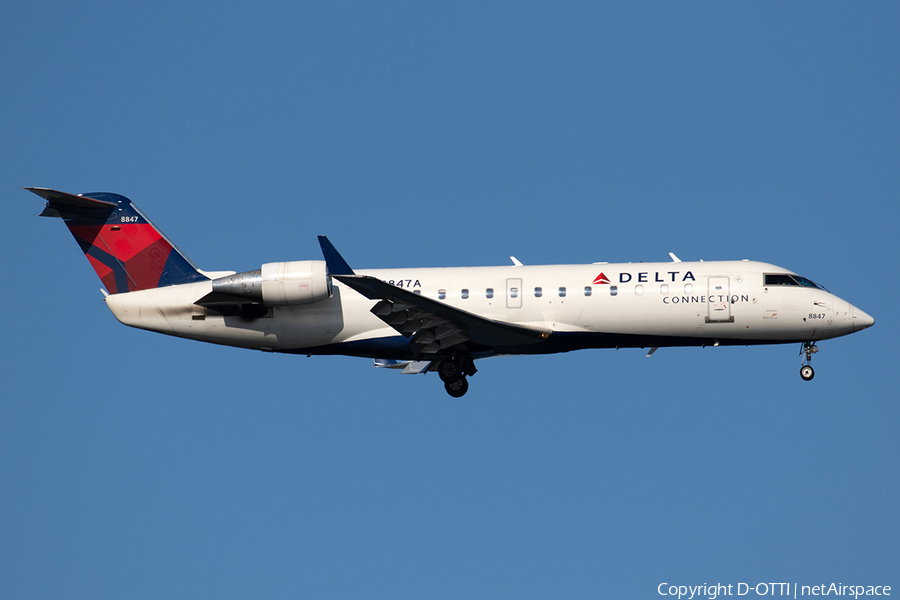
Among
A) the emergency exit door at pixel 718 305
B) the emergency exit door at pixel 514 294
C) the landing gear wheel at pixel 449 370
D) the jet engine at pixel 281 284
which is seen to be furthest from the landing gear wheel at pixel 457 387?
the emergency exit door at pixel 718 305

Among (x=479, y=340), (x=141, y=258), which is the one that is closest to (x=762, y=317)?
(x=479, y=340)

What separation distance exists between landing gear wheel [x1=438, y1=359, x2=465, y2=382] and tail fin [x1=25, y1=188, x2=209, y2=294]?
305 inches

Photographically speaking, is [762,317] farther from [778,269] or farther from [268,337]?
[268,337]

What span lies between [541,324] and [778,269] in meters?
6.97

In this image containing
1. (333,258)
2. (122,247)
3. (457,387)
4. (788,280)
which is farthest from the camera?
(122,247)

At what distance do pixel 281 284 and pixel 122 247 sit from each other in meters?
5.96

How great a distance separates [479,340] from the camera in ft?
83.0

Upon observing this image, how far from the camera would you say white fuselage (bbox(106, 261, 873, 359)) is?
24.9 meters

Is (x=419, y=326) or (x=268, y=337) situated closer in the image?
(x=419, y=326)

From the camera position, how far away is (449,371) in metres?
26.2

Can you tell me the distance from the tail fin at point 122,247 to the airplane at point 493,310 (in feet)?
1.17

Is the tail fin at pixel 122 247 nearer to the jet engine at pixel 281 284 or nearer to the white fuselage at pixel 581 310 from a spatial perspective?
the white fuselage at pixel 581 310

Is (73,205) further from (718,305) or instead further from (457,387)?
(718,305)

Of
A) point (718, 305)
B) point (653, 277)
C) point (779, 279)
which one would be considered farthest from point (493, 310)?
point (779, 279)
